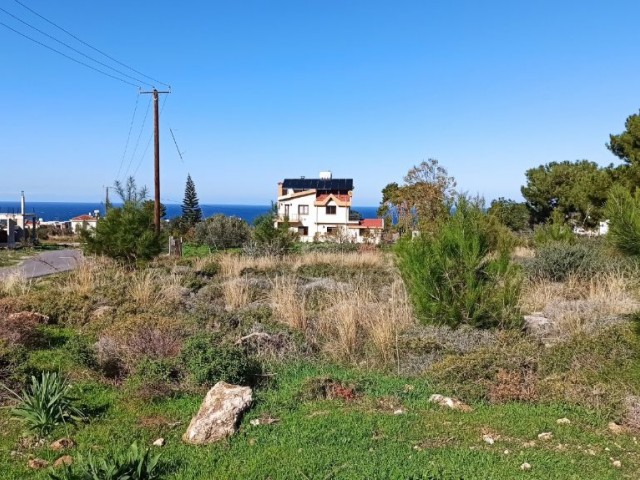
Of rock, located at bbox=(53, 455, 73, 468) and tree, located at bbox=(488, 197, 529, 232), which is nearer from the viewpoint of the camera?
rock, located at bbox=(53, 455, 73, 468)

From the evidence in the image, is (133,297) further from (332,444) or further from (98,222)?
(332,444)

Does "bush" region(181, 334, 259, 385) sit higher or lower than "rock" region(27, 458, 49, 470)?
higher

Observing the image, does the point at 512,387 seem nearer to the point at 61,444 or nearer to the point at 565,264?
the point at 61,444

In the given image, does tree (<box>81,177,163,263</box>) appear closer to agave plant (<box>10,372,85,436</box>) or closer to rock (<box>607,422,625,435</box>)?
agave plant (<box>10,372,85,436</box>)

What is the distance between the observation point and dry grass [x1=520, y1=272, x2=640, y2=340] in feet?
24.6

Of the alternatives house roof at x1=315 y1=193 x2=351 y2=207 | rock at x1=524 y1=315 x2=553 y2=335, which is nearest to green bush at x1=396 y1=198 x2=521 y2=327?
rock at x1=524 y1=315 x2=553 y2=335

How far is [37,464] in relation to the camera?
3.91 meters

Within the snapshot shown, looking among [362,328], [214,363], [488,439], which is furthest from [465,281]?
[214,363]

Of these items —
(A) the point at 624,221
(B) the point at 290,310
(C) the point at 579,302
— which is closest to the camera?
(A) the point at 624,221

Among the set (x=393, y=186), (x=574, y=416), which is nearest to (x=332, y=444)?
(x=574, y=416)

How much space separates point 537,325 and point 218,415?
502 centimetres

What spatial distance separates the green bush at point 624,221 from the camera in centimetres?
437

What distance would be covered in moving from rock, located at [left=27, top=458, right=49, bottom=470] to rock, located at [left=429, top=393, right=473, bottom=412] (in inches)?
128

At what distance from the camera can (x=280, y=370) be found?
6.38 metres
